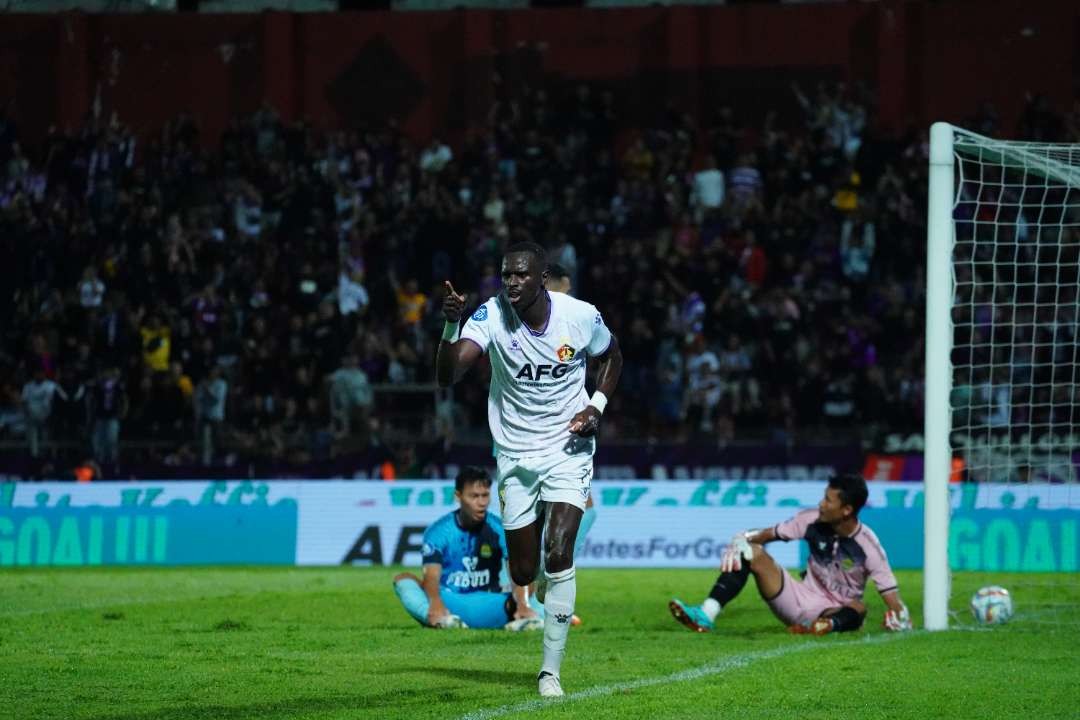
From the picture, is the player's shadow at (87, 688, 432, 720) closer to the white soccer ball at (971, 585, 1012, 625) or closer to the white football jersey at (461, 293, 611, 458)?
the white football jersey at (461, 293, 611, 458)

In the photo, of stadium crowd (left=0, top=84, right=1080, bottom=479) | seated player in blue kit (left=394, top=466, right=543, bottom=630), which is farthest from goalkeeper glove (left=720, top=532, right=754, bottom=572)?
stadium crowd (left=0, top=84, right=1080, bottom=479)

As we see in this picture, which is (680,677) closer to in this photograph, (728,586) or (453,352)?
(453,352)

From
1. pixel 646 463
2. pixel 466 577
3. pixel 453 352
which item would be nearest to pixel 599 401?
pixel 453 352

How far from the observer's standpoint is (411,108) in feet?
105

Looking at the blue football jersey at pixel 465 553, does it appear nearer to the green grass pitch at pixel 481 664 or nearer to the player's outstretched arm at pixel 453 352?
the green grass pitch at pixel 481 664

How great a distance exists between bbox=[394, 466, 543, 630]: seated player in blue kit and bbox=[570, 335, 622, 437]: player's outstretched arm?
11.1 feet

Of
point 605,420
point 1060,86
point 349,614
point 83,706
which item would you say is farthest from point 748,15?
point 83,706

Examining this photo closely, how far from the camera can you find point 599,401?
8.52 metres

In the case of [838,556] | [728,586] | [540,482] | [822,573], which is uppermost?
[540,482]

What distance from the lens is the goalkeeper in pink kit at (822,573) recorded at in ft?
38.7

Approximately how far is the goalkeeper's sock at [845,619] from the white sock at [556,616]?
13.1 ft

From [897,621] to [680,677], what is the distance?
11.1ft

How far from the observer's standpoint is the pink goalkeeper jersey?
39.2ft

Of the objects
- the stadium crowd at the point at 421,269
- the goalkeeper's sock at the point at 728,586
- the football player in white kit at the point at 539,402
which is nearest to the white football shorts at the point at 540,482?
the football player in white kit at the point at 539,402
